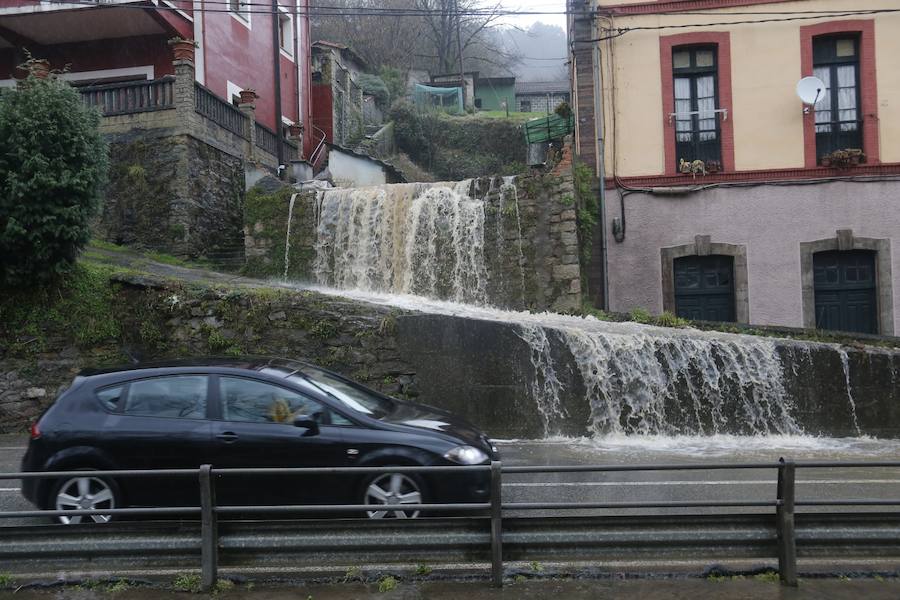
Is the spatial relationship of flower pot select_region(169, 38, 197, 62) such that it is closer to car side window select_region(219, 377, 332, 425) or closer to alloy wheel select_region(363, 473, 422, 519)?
car side window select_region(219, 377, 332, 425)

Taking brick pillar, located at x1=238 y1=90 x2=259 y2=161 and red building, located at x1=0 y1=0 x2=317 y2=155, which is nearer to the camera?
red building, located at x1=0 y1=0 x2=317 y2=155

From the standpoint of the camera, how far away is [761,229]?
1780 cm

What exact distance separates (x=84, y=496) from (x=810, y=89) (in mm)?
16760

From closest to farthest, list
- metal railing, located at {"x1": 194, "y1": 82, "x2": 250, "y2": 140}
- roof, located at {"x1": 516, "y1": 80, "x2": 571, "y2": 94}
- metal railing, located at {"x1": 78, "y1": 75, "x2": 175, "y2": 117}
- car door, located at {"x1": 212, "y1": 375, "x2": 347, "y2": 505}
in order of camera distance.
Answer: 1. car door, located at {"x1": 212, "y1": 375, "x2": 347, "y2": 505}
2. metal railing, located at {"x1": 78, "y1": 75, "x2": 175, "y2": 117}
3. metal railing, located at {"x1": 194, "y1": 82, "x2": 250, "y2": 140}
4. roof, located at {"x1": 516, "y1": 80, "x2": 571, "y2": 94}

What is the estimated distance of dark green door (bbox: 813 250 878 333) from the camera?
1766cm

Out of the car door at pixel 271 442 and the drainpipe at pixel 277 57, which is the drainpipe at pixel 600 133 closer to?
the drainpipe at pixel 277 57

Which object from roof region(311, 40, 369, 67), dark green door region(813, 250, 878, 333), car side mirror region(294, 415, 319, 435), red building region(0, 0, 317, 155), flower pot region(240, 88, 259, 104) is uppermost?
roof region(311, 40, 369, 67)

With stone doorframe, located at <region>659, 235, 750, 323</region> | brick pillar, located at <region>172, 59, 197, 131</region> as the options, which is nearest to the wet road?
stone doorframe, located at <region>659, 235, 750, 323</region>

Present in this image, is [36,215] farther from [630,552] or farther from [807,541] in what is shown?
[807,541]

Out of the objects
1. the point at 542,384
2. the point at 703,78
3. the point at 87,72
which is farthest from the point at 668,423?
the point at 87,72

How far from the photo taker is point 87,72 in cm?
2292

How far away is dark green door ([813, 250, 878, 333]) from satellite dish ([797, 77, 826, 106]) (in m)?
3.46

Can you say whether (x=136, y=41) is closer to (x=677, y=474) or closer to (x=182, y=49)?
(x=182, y=49)

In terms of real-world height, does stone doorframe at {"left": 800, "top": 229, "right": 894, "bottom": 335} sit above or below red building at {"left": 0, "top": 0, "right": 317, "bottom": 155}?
below
